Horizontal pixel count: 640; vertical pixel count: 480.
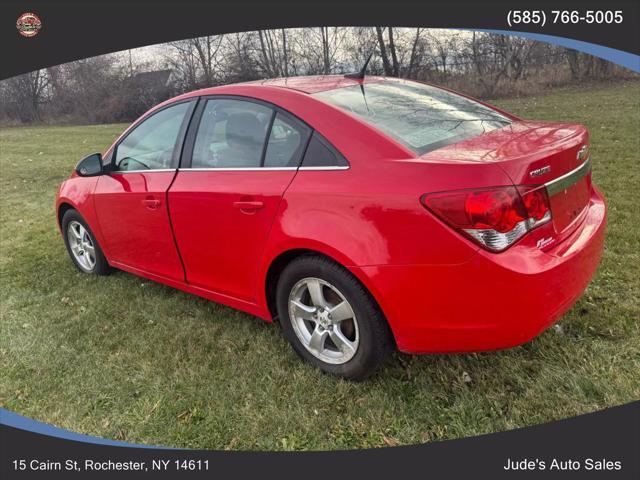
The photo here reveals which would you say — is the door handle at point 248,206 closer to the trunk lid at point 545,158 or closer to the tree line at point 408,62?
the trunk lid at point 545,158

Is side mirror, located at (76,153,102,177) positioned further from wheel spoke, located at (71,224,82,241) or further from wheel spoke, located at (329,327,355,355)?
wheel spoke, located at (329,327,355,355)

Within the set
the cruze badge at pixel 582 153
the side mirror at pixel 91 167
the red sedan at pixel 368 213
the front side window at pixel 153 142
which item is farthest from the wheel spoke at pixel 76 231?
the cruze badge at pixel 582 153

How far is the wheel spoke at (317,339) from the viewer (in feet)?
9.40

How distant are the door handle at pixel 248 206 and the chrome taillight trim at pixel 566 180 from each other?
58.4 inches

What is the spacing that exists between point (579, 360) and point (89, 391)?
2.86m

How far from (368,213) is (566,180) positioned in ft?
3.32

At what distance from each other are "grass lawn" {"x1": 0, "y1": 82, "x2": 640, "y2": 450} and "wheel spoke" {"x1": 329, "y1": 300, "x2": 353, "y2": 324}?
0.39 m

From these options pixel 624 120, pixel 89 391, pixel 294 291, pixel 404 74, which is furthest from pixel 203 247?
pixel 404 74

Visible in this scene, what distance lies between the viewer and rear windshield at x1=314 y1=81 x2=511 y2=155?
2672 millimetres

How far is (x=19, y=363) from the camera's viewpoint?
3410mm

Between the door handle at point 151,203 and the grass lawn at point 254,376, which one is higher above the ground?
the door handle at point 151,203

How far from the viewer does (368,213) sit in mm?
2398

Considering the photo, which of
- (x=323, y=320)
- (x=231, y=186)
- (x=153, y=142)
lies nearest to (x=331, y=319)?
(x=323, y=320)

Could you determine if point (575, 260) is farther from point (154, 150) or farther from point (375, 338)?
point (154, 150)
